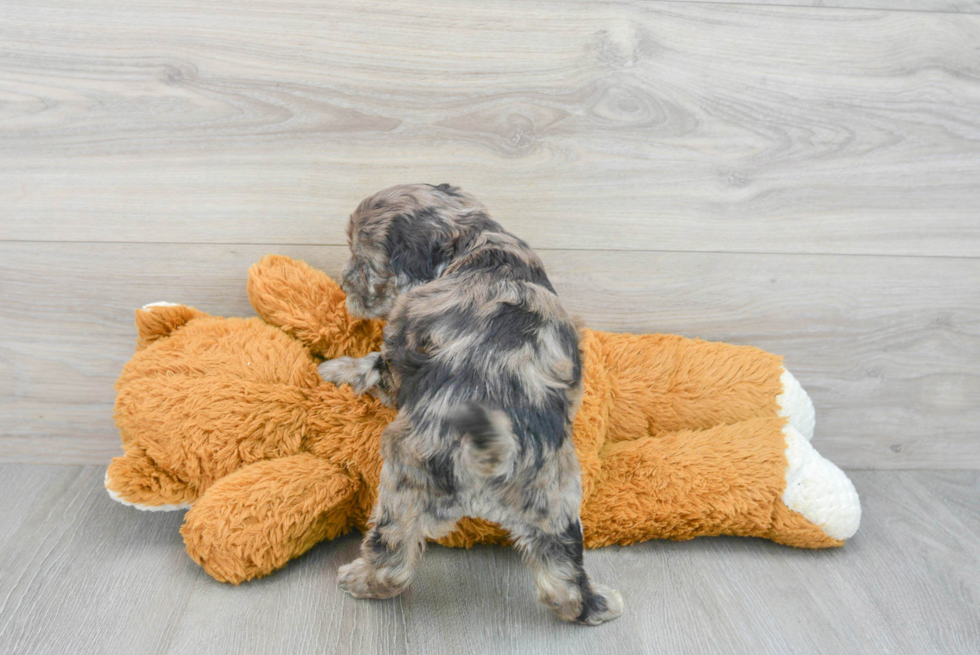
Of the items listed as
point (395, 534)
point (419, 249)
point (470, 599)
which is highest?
point (419, 249)

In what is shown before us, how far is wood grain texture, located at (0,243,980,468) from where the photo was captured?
1934 mm

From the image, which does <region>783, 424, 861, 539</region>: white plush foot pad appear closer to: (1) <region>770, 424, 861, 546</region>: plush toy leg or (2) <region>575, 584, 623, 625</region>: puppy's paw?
(1) <region>770, 424, 861, 546</region>: plush toy leg

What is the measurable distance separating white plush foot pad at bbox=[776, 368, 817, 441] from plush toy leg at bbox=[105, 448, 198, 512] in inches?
59.2

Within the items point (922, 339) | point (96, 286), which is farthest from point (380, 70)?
point (922, 339)

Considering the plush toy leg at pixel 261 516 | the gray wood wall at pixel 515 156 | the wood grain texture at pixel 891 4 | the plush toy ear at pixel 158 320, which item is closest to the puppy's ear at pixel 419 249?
the gray wood wall at pixel 515 156

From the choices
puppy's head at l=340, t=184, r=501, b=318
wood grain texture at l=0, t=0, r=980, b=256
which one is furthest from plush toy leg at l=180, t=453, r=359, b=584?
wood grain texture at l=0, t=0, r=980, b=256

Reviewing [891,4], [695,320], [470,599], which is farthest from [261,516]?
[891,4]

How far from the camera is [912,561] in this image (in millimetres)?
1836

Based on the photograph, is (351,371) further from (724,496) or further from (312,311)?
(724,496)

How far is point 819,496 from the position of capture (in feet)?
5.82

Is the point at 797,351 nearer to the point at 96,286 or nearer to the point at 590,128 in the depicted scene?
the point at 590,128

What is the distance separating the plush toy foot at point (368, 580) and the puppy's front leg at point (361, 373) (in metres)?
0.36

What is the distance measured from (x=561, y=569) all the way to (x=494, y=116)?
3.70ft

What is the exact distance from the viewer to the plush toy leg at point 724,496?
5.76 ft
